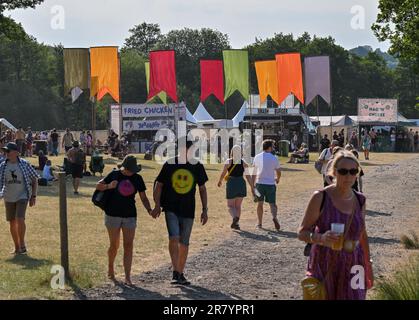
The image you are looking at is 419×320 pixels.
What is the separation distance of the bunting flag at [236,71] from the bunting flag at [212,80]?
0.53 m

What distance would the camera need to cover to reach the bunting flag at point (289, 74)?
40.0m

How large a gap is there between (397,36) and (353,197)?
2230 cm

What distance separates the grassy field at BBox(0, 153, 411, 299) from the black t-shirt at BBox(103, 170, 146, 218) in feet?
3.01

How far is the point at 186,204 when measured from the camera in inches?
398

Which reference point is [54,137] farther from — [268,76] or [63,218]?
[63,218]

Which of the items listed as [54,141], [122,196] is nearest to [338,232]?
[122,196]

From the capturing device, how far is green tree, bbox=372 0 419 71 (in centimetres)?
2602

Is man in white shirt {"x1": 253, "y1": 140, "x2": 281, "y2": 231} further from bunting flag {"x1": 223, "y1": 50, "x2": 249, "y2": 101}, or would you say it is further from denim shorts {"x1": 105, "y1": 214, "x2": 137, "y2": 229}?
bunting flag {"x1": 223, "y1": 50, "x2": 249, "y2": 101}

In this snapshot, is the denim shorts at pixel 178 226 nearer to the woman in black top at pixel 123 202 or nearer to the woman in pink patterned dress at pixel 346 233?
the woman in black top at pixel 123 202

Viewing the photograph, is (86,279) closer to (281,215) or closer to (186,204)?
(186,204)

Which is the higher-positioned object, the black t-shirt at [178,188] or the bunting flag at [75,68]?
the bunting flag at [75,68]

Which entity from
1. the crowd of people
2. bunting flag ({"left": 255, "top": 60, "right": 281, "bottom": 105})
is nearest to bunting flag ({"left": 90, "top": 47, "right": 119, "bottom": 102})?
bunting flag ({"left": 255, "top": 60, "right": 281, "bottom": 105})

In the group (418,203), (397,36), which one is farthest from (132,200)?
(397,36)

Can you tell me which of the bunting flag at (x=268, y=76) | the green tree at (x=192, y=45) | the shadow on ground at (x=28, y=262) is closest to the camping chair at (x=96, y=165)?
the bunting flag at (x=268, y=76)
